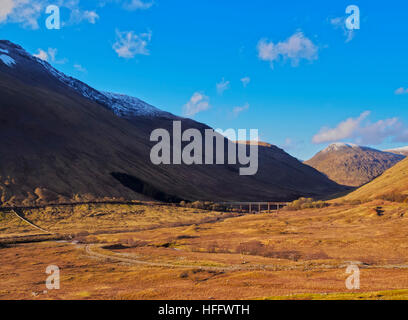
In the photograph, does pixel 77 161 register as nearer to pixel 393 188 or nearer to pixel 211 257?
pixel 211 257

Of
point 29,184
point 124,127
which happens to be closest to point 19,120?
point 29,184

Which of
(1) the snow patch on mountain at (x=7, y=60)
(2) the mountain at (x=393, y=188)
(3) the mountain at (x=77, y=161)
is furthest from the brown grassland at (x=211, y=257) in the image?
(1) the snow patch on mountain at (x=7, y=60)

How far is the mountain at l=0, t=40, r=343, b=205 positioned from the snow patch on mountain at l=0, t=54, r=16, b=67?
0.66 metres

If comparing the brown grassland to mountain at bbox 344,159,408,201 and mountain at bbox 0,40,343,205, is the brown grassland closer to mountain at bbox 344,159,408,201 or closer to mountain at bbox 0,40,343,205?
mountain at bbox 344,159,408,201

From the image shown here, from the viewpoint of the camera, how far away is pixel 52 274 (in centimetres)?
2669

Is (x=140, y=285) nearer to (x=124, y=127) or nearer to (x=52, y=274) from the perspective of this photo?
(x=52, y=274)

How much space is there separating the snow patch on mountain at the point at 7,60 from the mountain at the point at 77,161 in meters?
0.66

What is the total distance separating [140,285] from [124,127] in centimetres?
12767

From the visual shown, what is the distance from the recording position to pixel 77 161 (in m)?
93.2

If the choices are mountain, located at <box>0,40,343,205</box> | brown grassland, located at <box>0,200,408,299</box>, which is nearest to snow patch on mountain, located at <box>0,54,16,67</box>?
mountain, located at <box>0,40,343,205</box>

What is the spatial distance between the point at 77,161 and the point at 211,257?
7180 centimetres

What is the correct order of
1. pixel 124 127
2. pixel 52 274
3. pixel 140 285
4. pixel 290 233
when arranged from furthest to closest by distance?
pixel 124 127 → pixel 290 233 → pixel 52 274 → pixel 140 285

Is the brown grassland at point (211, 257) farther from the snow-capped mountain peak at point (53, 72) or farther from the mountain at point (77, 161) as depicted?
the snow-capped mountain peak at point (53, 72)
